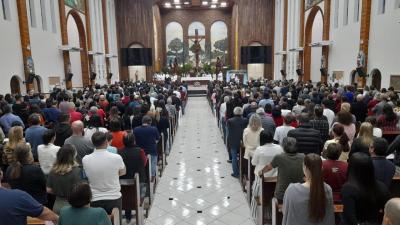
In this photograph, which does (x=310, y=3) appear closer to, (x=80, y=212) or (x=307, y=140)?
(x=307, y=140)

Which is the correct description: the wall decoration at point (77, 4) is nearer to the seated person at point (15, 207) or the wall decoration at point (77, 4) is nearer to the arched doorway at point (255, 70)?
the arched doorway at point (255, 70)

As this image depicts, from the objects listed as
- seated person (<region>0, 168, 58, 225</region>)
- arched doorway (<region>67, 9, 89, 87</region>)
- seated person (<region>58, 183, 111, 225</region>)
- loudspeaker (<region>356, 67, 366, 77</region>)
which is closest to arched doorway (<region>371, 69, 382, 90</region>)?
loudspeaker (<region>356, 67, 366, 77</region>)

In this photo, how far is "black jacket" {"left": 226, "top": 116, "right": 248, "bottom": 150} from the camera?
6.77m

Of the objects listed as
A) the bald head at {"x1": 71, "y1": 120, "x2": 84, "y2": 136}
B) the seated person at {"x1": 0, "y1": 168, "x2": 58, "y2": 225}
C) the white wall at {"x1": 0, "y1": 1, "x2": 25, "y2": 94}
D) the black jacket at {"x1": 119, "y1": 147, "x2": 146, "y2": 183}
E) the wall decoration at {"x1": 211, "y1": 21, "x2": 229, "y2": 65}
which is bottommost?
the black jacket at {"x1": 119, "y1": 147, "x2": 146, "y2": 183}

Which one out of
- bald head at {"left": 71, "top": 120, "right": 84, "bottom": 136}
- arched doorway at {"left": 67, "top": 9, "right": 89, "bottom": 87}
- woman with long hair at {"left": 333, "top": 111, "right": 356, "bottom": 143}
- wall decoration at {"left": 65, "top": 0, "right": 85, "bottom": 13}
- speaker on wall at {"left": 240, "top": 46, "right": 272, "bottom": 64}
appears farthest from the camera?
speaker on wall at {"left": 240, "top": 46, "right": 272, "bottom": 64}

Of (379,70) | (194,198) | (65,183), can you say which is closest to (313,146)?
(194,198)

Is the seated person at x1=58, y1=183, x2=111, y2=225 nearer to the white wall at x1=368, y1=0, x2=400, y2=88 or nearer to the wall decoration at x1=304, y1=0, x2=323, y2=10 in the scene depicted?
the white wall at x1=368, y1=0, x2=400, y2=88

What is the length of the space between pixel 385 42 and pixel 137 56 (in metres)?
19.5

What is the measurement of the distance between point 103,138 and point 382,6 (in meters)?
12.7

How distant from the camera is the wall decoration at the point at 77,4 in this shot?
60.6ft

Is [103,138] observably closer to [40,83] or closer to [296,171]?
[296,171]

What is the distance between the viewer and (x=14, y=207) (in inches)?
102

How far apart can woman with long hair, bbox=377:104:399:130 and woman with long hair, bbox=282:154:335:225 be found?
4.26m

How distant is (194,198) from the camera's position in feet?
19.8
